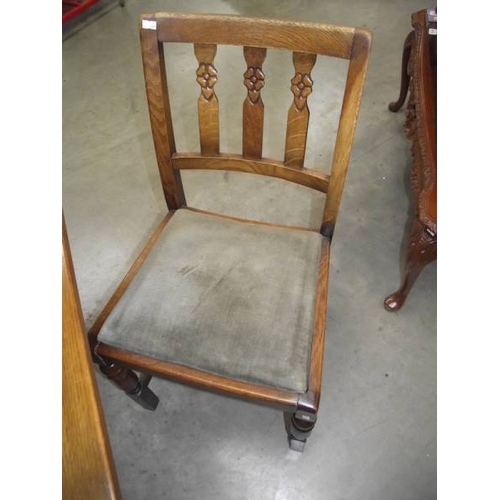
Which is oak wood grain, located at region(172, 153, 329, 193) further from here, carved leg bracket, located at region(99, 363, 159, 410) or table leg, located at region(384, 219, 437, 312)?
carved leg bracket, located at region(99, 363, 159, 410)

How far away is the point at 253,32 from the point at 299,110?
0.55 feet

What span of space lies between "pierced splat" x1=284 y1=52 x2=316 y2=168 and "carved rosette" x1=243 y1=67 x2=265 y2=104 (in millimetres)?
65

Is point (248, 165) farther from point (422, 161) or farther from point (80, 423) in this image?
point (80, 423)

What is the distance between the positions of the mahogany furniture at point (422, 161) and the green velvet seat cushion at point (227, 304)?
320 millimetres

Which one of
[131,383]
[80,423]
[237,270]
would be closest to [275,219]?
[237,270]

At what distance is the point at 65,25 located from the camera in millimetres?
2725

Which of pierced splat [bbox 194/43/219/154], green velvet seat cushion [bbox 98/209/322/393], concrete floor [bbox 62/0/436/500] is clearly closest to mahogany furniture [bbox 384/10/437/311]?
concrete floor [bbox 62/0/436/500]

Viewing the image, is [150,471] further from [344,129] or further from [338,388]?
[344,129]

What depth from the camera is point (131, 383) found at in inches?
38.4

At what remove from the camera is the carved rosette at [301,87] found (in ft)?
2.52

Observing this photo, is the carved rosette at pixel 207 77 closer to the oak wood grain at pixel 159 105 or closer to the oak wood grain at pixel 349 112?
the oak wood grain at pixel 159 105

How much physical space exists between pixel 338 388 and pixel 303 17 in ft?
8.53
